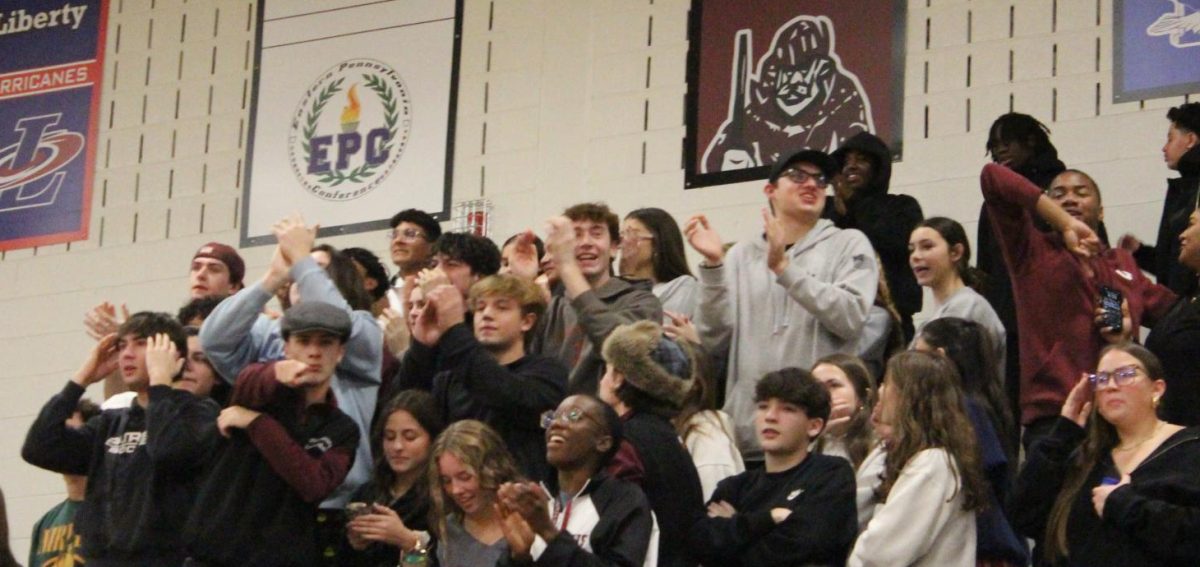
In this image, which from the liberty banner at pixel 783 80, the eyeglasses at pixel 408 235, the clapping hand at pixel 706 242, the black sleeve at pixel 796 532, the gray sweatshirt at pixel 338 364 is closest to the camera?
the black sleeve at pixel 796 532

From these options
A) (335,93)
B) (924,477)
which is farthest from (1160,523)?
(335,93)

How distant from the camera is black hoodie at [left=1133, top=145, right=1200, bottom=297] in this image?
689 cm

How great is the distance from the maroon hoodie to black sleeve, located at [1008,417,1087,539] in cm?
84

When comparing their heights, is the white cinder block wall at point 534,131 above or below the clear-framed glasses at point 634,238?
above

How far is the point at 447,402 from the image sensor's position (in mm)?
5926

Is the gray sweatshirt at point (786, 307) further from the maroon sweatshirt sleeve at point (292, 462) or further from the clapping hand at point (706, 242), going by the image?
the maroon sweatshirt sleeve at point (292, 462)

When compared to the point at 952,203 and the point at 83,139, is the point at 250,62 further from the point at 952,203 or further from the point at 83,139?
the point at 952,203

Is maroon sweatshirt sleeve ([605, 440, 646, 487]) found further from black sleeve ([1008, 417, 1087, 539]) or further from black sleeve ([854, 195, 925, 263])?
black sleeve ([854, 195, 925, 263])

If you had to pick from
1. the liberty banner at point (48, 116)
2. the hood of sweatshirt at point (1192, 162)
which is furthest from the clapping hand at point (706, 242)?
the liberty banner at point (48, 116)

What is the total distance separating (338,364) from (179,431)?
2.10ft

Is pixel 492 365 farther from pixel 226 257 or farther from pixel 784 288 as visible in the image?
pixel 226 257

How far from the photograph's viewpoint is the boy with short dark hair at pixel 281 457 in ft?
18.0

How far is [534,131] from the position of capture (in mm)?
9469

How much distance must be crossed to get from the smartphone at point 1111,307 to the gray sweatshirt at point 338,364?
7.69 feet
